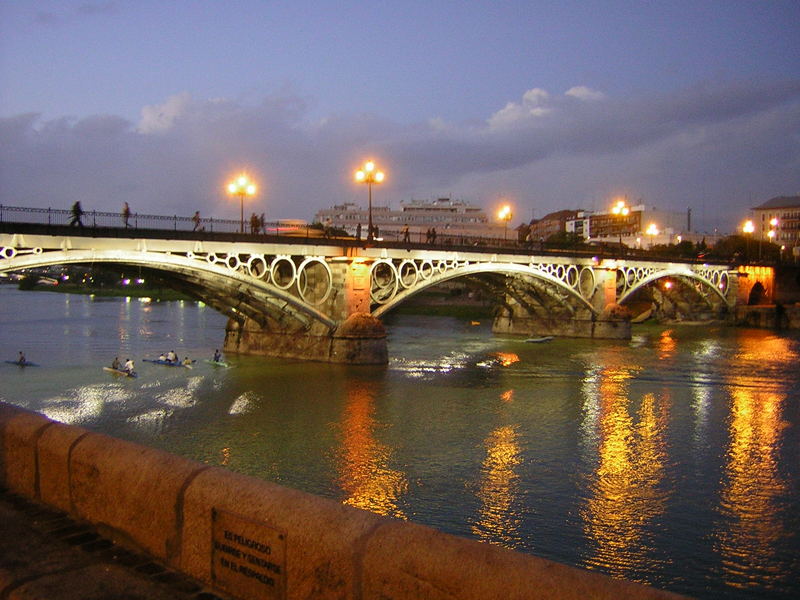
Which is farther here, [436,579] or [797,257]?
[797,257]

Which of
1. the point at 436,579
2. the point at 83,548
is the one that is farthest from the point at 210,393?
the point at 436,579

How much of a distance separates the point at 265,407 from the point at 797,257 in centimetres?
9337

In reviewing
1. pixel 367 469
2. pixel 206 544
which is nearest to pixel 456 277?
pixel 367 469

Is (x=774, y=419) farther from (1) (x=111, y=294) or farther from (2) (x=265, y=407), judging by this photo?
(1) (x=111, y=294)

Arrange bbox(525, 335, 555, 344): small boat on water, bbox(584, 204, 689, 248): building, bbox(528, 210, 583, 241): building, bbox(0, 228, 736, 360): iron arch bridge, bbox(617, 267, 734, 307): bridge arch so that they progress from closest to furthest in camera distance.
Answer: bbox(0, 228, 736, 360): iron arch bridge < bbox(525, 335, 555, 344): small boat on water < bbox(617, 267, 734, 307): bridge arch < bbox(584, 204, 689, 248): building < bbox(528, 210, 583, 241): building

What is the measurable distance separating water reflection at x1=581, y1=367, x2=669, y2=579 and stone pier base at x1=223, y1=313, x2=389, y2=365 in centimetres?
1042

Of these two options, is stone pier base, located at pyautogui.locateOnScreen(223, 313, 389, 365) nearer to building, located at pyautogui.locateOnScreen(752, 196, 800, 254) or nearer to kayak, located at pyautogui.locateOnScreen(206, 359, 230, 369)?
kayak, located at pyautogui.locateOnScreen(206, 359, 230, 369)

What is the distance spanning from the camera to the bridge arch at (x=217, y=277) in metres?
22.6

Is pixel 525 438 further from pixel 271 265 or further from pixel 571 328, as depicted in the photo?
pixel 571 328

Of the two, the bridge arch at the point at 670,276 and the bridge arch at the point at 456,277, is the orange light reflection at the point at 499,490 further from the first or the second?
the bridge arch at the point at 670,276

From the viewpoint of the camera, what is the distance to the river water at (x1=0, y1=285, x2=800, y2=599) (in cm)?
1155

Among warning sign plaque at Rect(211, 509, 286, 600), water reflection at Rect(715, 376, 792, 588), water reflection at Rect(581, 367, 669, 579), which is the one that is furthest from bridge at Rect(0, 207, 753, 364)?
warning sign plaque at Rect(211, 509, 286, 600)

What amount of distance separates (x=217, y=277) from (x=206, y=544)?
939 inches

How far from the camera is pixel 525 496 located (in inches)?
536
